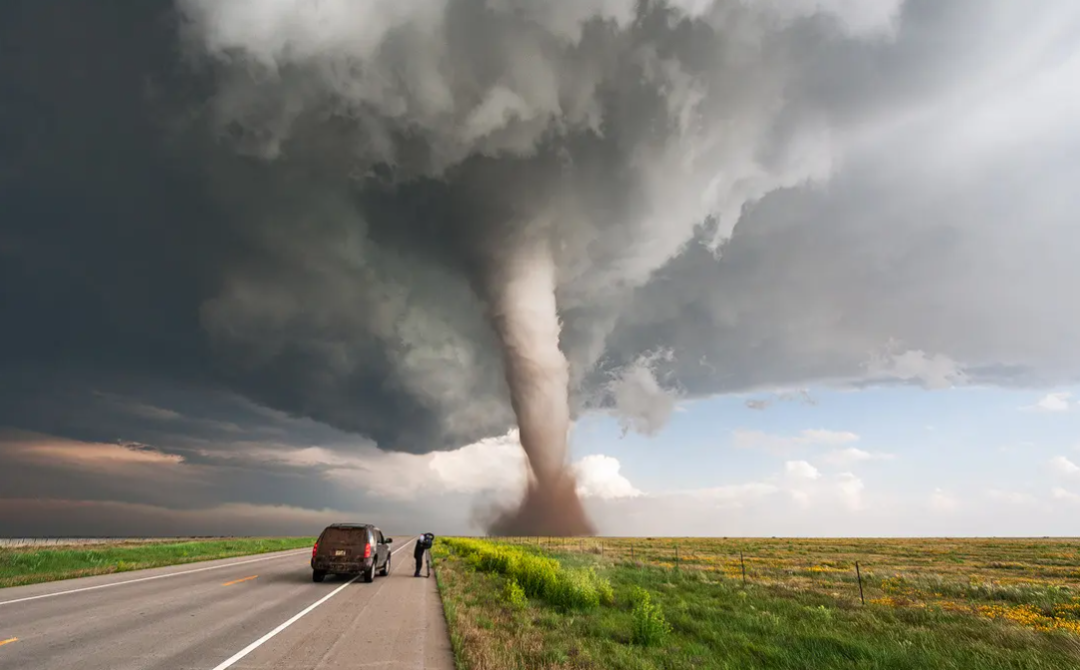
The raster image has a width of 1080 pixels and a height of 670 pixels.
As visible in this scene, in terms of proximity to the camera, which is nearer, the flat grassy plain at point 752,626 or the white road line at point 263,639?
the white road line at point 263,639

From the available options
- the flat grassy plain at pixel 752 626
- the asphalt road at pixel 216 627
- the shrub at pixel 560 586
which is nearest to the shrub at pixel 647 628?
the flat grassy plain at pixel 752 626

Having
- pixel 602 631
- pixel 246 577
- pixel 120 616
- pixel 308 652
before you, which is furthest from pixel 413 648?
pixel 246 577

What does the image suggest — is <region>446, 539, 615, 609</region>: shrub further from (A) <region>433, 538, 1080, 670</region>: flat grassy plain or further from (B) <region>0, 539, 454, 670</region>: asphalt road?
(B) <region>0, 539, 454, 670</region>: asphalt road

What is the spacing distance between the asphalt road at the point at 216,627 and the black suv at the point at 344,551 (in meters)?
1.61

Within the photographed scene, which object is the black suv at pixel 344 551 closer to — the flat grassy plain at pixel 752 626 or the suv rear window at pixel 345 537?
the suv rear window at pixel 345 537

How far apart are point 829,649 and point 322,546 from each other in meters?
16.0

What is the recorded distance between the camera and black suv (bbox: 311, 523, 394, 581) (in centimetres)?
1894

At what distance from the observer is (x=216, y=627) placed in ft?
33.1

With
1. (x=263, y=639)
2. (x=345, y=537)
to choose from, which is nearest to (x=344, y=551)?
(x=345, y=537)

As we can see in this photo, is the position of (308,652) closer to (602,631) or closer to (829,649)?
(602,631)

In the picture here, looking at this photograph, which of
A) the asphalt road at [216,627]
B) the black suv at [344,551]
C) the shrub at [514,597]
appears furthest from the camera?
the black suv at [344,551]

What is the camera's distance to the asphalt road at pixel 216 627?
7.70 metres

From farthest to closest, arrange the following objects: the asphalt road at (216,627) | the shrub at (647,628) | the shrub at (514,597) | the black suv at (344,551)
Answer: the black suv at (344,551)
the shrub at (514,597)
the shrub at (647,628)
the asphalt road at (216,627)

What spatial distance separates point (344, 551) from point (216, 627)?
9.41 meters
